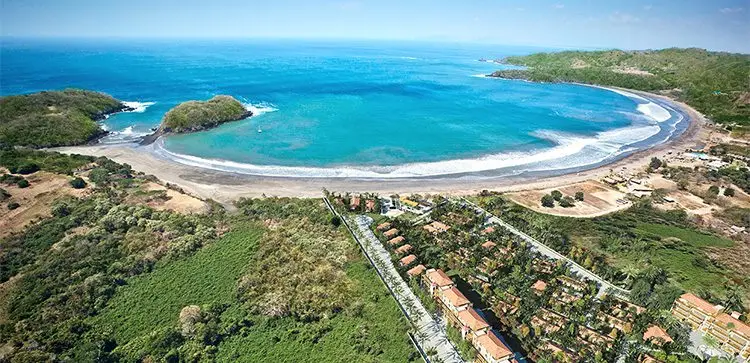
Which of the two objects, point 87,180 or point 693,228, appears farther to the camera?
point 87,180

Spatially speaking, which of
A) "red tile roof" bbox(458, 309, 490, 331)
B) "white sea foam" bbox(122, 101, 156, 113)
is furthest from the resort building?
"white sea foam" bbox(122, 101, 156, 113)

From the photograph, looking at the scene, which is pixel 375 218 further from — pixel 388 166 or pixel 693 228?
pixel 693 228

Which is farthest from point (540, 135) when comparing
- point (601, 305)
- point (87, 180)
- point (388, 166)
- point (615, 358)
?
point (87, 180)

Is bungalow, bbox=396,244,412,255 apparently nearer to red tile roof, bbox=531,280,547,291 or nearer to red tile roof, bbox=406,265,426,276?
red tile roof, bbox=406,265,426,276

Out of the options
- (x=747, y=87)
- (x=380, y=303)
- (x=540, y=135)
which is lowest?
(x=380, y=303)

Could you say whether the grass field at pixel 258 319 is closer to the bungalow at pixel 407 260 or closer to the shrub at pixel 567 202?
the bungalow at pixel 407 260

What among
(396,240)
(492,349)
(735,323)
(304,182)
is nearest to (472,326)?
(492,349)
